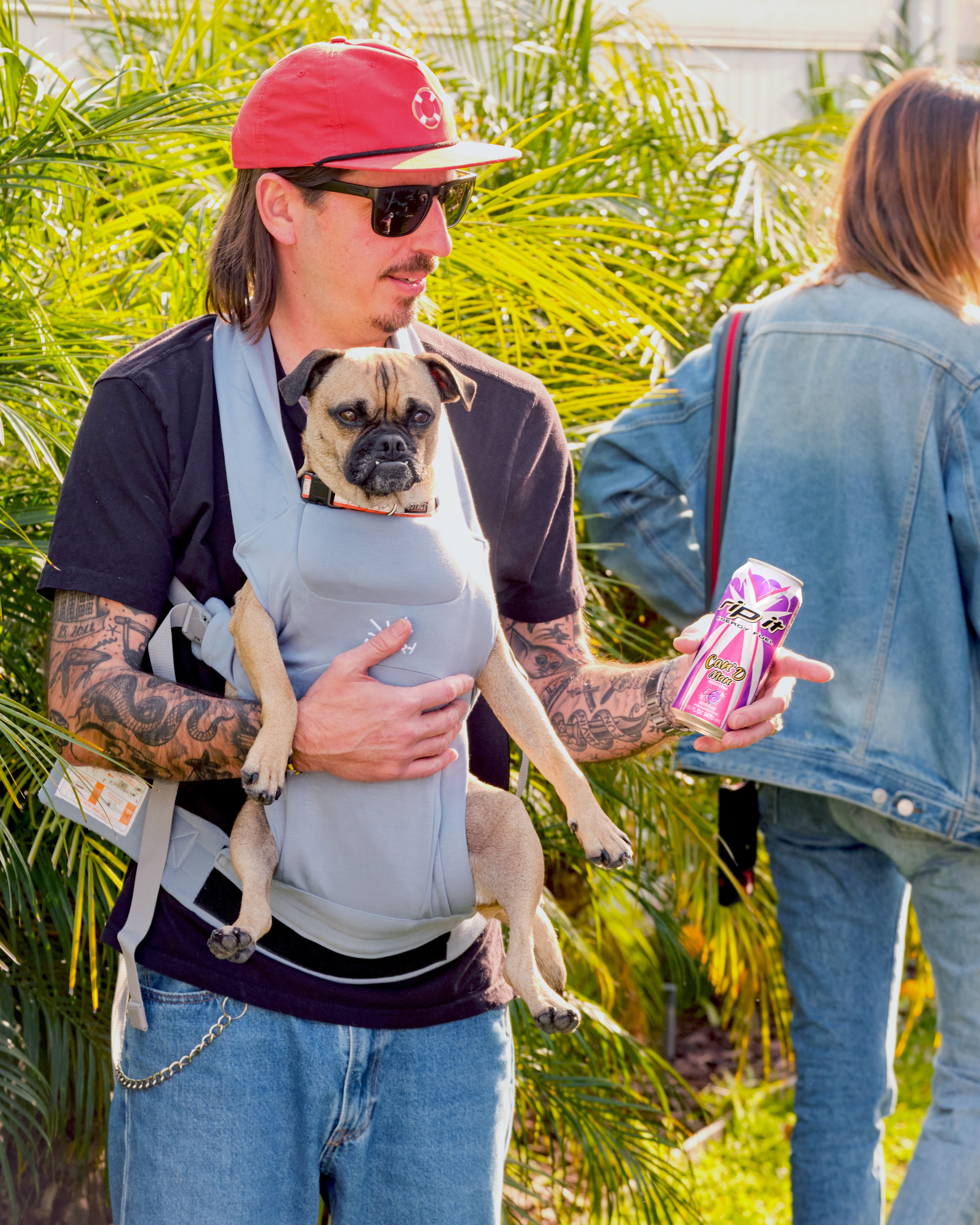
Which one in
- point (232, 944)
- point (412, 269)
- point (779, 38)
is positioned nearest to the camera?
point (232, 944)

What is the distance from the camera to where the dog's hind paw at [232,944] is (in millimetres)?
1642

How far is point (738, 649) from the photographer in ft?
6.03

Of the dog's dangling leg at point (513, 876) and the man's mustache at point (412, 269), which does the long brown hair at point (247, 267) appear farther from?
the dog's dangling leg at point (513, 876)

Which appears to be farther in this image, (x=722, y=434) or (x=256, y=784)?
(x=722, y=434)

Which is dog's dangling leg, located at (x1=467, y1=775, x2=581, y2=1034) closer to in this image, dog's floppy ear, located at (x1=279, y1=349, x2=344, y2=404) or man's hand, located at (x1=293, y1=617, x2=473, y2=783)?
man's hand, located at (x1=293, y1=617, x2=473, y2=783)

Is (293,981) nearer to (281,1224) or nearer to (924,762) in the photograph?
(281,1224)

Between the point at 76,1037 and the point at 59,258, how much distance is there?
4.99ft

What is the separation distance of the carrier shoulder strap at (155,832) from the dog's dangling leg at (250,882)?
0.32 ft

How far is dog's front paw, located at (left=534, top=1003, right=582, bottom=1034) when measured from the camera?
69.4 inches

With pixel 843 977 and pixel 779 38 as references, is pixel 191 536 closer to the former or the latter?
pixel 843 977

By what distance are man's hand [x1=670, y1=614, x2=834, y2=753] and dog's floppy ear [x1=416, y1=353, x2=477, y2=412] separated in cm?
49

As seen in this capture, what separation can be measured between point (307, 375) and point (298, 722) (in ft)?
1.60

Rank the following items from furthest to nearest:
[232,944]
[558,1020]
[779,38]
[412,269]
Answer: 1. [779,38]
2. [412,269]
3. [558,1020]
4. [232,944]

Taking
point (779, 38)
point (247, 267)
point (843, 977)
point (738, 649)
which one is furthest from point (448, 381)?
point (779, 38)
